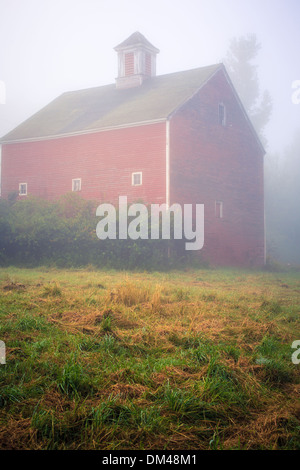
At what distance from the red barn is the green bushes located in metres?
3.29

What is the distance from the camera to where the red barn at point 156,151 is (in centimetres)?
1888

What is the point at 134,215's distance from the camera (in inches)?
621

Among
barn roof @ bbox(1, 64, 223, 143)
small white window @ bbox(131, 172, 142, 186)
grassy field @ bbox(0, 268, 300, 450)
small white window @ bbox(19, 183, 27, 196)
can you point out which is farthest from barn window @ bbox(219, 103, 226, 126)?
grassy field @ bbox(0, 268, 300, 450)

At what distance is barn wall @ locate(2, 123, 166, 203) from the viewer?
1867cm

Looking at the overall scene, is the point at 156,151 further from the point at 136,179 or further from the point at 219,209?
the point at 219,209

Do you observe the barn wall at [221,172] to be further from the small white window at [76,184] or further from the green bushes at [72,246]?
the small white window at [76,184]

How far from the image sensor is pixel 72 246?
15906 mm

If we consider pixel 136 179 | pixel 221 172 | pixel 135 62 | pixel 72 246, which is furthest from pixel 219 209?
pixel 135 62

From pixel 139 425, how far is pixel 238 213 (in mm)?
20591

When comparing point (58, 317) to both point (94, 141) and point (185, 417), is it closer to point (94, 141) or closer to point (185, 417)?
point (185, 417)

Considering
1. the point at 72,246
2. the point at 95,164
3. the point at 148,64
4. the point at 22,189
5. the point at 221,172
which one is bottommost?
the point at 72,246

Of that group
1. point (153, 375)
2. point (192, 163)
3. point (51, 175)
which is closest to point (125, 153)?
point (192, 163)

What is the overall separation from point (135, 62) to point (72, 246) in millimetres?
14737

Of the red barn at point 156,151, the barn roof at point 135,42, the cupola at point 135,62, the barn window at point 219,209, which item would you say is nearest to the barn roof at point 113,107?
the red barn at point 156,151
